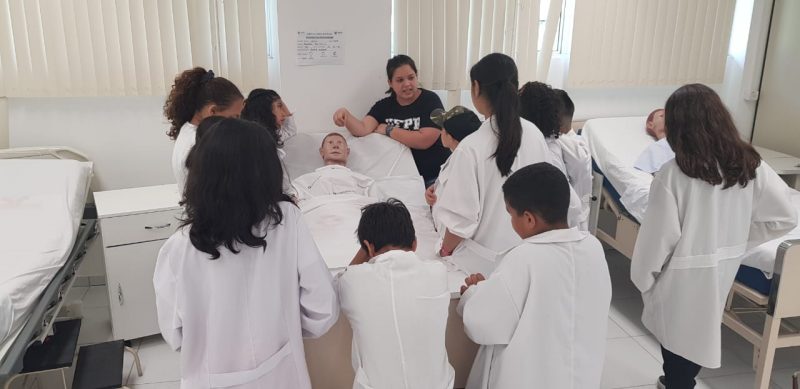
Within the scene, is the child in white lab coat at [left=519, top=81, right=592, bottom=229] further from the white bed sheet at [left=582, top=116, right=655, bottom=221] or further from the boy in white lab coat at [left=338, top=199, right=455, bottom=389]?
the boy in white lab coat at [left=338, top=199, right=455, bottom=389]

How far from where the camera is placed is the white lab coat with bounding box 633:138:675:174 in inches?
135

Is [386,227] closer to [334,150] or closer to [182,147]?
[182,147]

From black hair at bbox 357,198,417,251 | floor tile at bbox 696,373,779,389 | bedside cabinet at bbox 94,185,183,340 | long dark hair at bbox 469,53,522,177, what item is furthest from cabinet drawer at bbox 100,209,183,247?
floor tile at bbox 696,373,779,389

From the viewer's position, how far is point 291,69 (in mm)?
3463

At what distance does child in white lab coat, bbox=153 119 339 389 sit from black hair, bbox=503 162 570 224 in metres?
0.57

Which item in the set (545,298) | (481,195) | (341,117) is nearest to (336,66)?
(341,117)

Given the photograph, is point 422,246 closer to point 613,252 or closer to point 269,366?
point 269,366

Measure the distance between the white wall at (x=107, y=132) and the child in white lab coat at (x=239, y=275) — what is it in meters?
2.22

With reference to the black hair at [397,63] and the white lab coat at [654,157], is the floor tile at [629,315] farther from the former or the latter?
the black hair at [397,63]

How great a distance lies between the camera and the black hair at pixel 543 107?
2.38 meters

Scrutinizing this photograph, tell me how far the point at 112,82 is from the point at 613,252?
3.51 metres

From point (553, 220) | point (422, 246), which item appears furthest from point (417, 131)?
point (553, 220)

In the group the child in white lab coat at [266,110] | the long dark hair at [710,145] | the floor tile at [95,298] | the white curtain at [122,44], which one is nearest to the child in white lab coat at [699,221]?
the long dark hair at [710,145]

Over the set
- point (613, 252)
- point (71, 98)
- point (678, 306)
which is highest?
point (71, 98)
